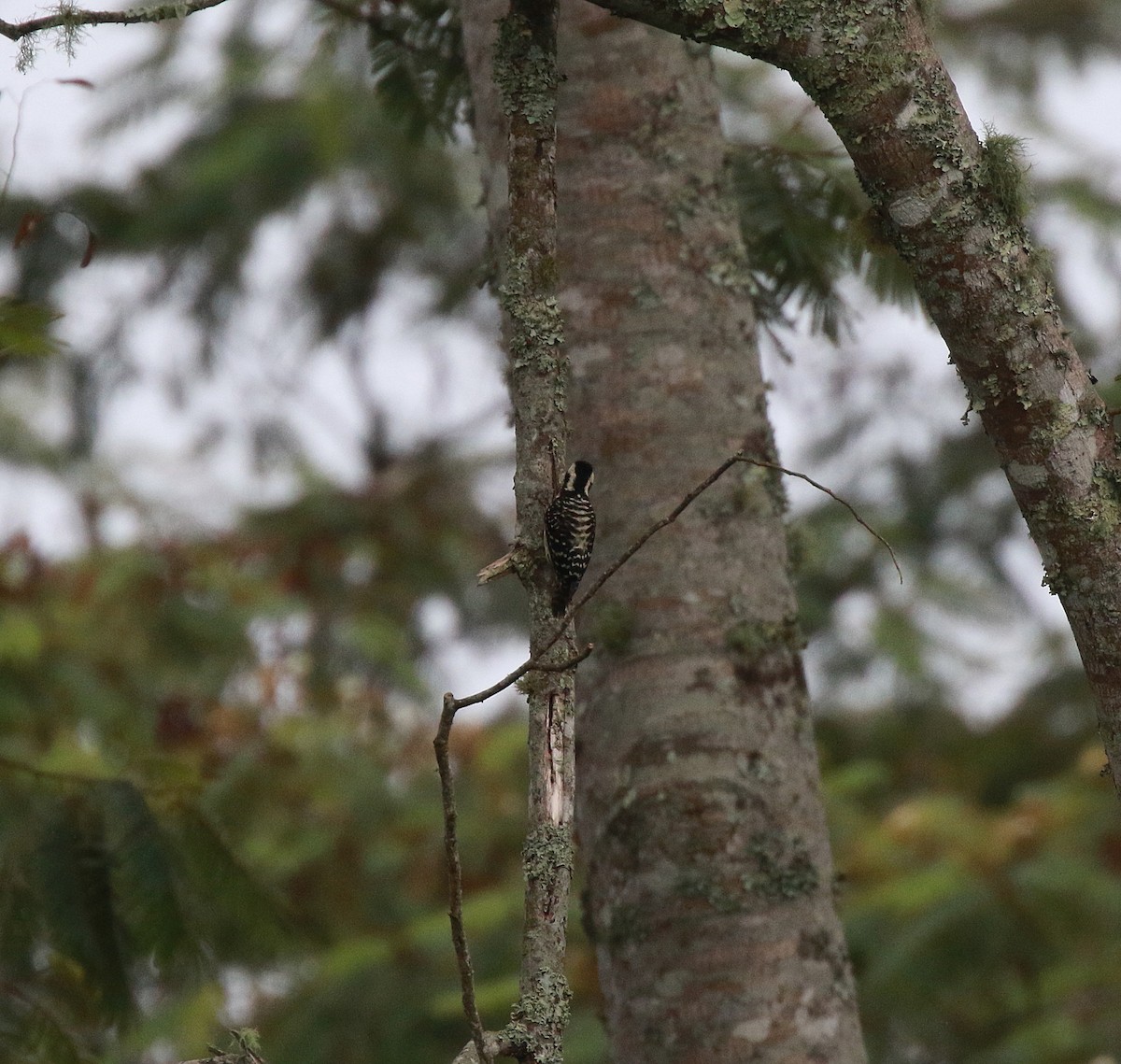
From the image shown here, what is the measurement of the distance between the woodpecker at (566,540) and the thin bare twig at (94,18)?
0.75 m

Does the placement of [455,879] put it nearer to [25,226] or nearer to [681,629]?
[681,629]

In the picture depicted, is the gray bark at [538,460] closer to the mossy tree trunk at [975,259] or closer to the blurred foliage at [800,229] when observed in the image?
the mossy tree trunk at [975,259]

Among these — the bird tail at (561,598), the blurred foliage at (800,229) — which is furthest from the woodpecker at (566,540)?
the blurred foliage at (800,229)

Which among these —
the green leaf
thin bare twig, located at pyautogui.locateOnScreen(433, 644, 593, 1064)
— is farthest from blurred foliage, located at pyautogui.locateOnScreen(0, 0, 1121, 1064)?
thin bare twig, located at pyautogui.locateOnScreen(433, 644, 593, 1064)

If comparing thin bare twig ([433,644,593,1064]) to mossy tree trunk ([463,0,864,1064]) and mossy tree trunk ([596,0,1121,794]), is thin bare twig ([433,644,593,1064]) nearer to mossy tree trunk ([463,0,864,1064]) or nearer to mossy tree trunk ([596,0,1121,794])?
mossy tree trunk ([596,0,1121,794])

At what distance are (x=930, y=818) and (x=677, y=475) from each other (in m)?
3.06

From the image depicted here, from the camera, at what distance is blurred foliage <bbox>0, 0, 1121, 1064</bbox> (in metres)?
2.99

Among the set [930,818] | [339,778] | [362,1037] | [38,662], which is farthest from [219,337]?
Result: [930,818]

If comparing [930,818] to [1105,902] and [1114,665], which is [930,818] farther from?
[1114,665]

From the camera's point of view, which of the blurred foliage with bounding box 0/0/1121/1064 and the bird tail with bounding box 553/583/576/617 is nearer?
the bird tail with bounding box 553/583/576/617

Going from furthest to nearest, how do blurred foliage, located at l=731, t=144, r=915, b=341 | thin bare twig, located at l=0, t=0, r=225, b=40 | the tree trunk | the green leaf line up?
blurred foliage, located at l=731, t=144, r=915, b=341, the tree trunk, the green leaf, thin bare twig, located at l=0, t=0, r=225, b=40

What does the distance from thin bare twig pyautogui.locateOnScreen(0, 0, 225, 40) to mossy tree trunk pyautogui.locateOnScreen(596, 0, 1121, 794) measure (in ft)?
1.68

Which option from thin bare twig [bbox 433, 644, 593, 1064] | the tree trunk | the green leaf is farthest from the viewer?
the tree trunk

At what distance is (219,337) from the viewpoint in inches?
371
